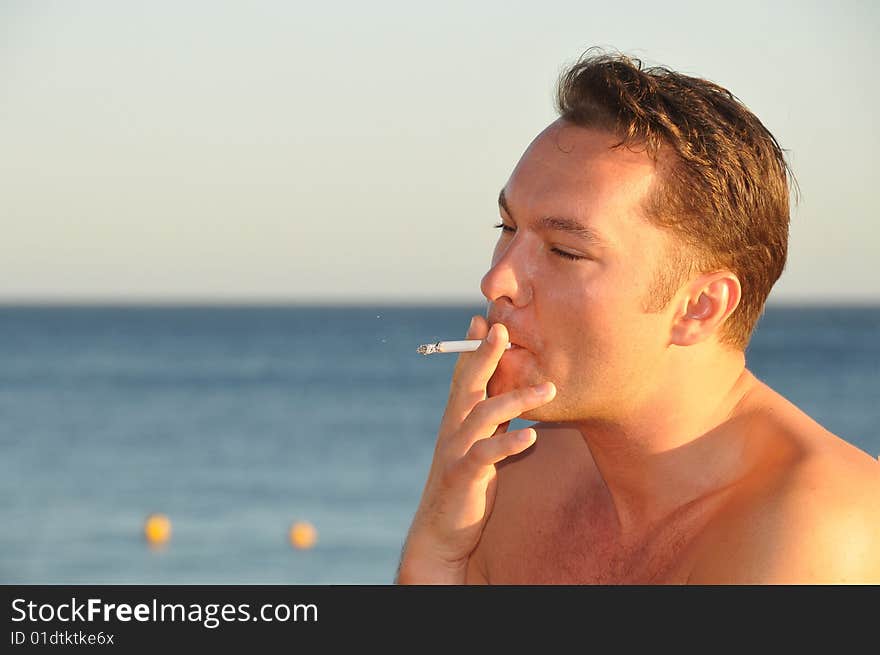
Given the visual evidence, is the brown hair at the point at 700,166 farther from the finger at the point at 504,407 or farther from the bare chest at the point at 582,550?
the bare chest at the point at 582,550

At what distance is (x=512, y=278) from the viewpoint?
360cm

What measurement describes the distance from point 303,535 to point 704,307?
15106 mm

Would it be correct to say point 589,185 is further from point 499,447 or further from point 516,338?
point 499,447

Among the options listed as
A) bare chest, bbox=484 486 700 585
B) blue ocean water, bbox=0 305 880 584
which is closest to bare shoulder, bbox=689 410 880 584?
bare chest, bbox=484 486 700 585

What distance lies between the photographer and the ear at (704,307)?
3729 mm

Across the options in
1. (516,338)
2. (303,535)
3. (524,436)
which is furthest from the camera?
(303,535)

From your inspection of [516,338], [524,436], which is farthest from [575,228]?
[524,436]

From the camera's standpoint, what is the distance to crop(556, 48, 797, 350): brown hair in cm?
364

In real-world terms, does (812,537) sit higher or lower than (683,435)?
lower

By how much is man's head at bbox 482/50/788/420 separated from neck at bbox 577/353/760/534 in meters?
0.08

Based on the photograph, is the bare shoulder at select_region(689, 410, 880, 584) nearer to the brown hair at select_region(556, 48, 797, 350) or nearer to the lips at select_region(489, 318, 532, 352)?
the brown hair at select_region(556, 48, 797, 350)

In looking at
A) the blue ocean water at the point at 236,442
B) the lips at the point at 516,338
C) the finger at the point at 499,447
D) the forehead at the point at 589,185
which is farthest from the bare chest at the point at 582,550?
the forehead at the point at 589,185
